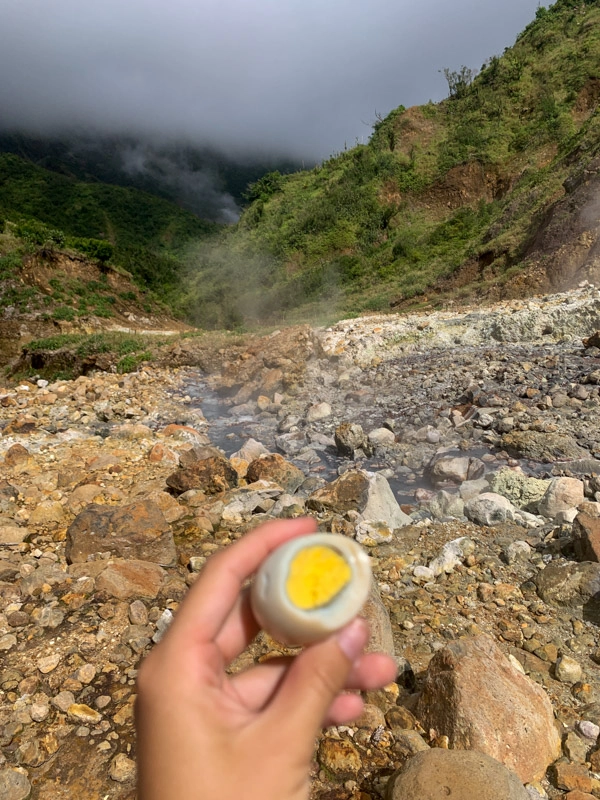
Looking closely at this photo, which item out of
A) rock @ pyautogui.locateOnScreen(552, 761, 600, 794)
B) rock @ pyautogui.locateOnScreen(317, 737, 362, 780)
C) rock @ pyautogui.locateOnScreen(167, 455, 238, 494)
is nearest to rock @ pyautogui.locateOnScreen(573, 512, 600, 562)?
rock @ pyautogui.locateOnScreen(552, 761, 600, 794)

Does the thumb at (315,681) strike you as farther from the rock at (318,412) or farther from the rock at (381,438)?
the rock at (318,412)

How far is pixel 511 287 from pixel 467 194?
675 inches

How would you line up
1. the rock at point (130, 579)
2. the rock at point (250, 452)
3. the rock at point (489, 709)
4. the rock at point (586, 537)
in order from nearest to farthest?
the rock at point (489, 709) < the rock at point (130, 579) < the rock at point (586, 537) < the rock at point (250, 452)

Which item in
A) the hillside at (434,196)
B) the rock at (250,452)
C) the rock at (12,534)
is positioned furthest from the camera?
the hillside at (434,196)

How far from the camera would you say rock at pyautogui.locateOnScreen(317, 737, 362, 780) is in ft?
6.12

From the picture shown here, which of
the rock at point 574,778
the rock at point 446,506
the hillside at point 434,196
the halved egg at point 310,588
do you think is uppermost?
the hillside at point 434,196

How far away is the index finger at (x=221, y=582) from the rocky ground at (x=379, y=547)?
1.13 m

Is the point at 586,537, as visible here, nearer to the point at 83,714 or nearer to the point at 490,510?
the point at 490,510

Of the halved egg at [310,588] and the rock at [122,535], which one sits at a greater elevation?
the halved egg at [310,588]

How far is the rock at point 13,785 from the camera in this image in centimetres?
174

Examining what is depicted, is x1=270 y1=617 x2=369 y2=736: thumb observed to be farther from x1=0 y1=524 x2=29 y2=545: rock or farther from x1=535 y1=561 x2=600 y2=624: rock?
x1=0 y1=524 x2=29 y2=545: rock

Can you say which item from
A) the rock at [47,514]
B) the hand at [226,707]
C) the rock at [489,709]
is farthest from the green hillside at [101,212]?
the hand at [226,707]

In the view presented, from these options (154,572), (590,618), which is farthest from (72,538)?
(590,618)

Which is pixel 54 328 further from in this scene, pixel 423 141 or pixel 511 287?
pixel 423 141
